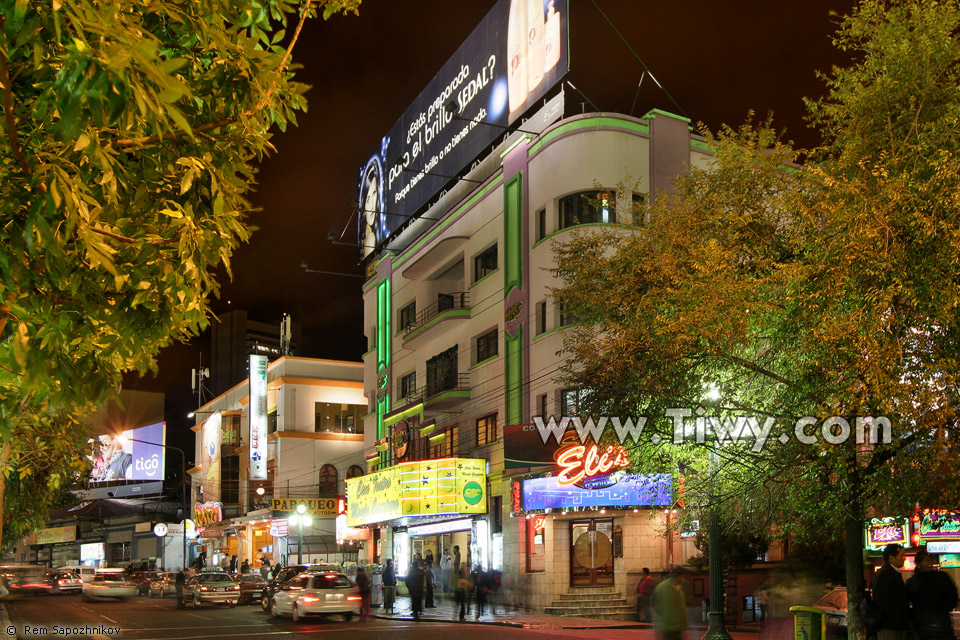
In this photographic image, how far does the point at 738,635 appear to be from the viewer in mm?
23766

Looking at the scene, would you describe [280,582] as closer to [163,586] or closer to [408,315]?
[408,315]

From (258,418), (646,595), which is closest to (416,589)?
(646,595)

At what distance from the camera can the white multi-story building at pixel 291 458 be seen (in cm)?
5791

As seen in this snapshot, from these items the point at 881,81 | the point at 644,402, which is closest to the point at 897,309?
the point at 881,81

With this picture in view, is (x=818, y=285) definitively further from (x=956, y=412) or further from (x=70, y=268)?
(x=70, y=268)

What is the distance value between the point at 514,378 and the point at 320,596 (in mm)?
10390

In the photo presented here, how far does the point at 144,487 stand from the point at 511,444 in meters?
68.0

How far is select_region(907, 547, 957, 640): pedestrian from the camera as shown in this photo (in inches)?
497

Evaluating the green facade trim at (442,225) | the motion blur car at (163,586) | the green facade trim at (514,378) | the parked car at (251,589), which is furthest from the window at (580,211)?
the motion blur car at (163,586)

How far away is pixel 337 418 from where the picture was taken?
6309cm

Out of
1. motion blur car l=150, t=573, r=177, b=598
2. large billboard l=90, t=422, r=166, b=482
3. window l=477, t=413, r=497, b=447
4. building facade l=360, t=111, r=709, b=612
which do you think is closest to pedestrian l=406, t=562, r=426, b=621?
building facade l=360, t=111, r=709, b=612

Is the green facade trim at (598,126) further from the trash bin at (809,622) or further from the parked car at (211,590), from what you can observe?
the trash bin at (809,622)

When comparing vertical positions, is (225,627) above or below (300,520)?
below

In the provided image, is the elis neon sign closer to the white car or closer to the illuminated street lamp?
the white car
